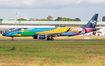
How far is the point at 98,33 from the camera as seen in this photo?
88.6 metres

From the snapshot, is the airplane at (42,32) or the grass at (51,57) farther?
the airplane at (42,32)

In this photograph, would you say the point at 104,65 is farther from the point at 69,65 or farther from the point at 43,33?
the point at 43,33

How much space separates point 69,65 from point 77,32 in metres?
40.1

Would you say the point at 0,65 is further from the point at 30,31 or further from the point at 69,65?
the point at 30,31

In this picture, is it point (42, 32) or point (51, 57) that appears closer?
point (51, 57)

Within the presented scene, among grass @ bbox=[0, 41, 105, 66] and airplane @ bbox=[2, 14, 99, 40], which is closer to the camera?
grass @ bbox=[0, 41, 105, 66]

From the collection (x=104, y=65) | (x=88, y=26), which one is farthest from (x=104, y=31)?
(x=104, y=65)

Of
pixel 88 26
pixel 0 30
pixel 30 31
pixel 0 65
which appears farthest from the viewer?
pixel 0 30

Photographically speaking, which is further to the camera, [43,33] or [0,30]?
[0,30]

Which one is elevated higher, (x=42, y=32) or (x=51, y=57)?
(x=42, y=32)

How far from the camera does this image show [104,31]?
86188 mm

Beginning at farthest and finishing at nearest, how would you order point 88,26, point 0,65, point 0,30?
point 0,30, point 88,26, point 0,65

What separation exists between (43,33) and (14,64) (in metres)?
38.0

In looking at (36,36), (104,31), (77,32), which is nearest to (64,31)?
(77,32)
